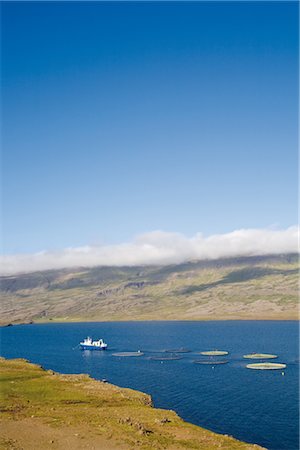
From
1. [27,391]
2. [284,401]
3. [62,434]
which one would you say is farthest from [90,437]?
[284,401]

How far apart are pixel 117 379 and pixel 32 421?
291 feet

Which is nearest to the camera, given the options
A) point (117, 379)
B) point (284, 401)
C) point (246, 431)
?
point (246, 431)

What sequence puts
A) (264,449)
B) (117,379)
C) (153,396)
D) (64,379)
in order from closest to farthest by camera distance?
(264,449) < (153,396) < (64,379) < (117,379)

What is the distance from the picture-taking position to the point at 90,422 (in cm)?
10650

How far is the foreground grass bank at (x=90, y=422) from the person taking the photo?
9112cm

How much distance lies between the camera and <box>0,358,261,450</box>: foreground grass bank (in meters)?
91.1

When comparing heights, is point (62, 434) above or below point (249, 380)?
above

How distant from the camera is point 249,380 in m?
179

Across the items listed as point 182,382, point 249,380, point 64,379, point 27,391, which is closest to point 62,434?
point 27,391

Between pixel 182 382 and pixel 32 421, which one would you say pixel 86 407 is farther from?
pixel 182 382

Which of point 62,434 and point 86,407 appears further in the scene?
point 86,407

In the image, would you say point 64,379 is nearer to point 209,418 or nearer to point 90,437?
point 209,418

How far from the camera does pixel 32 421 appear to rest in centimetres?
10519

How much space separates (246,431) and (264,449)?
2099 cm
